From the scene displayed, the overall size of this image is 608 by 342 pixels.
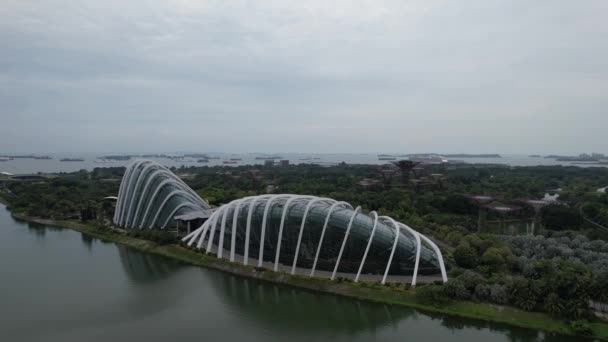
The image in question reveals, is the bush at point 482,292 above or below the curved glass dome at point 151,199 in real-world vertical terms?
below

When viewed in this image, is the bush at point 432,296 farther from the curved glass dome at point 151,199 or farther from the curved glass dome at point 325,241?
the curved glass dome at point 151,199

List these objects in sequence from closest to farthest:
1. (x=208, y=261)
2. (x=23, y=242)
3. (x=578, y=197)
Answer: (x=208, y=261) < (x=23, y=242) < (x=578, y=197)

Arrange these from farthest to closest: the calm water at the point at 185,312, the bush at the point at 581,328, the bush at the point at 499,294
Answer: the bush at the point at 499,294 → the calm water at the point at 185,312 → the bush at the point at 581,328

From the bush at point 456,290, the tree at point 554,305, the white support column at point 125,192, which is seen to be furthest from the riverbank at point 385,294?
the white support column at point 125,192

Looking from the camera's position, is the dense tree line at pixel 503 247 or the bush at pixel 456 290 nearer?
the dense tree line at pixel 503 247

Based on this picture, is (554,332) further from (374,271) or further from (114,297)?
(114,297)

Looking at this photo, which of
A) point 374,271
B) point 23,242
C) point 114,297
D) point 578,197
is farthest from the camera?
point 578,197

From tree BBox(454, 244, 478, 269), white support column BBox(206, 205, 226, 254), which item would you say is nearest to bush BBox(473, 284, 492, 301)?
tree BBox(454, 244, 478, 269)

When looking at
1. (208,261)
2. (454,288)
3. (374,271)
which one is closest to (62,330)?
(208,261)
